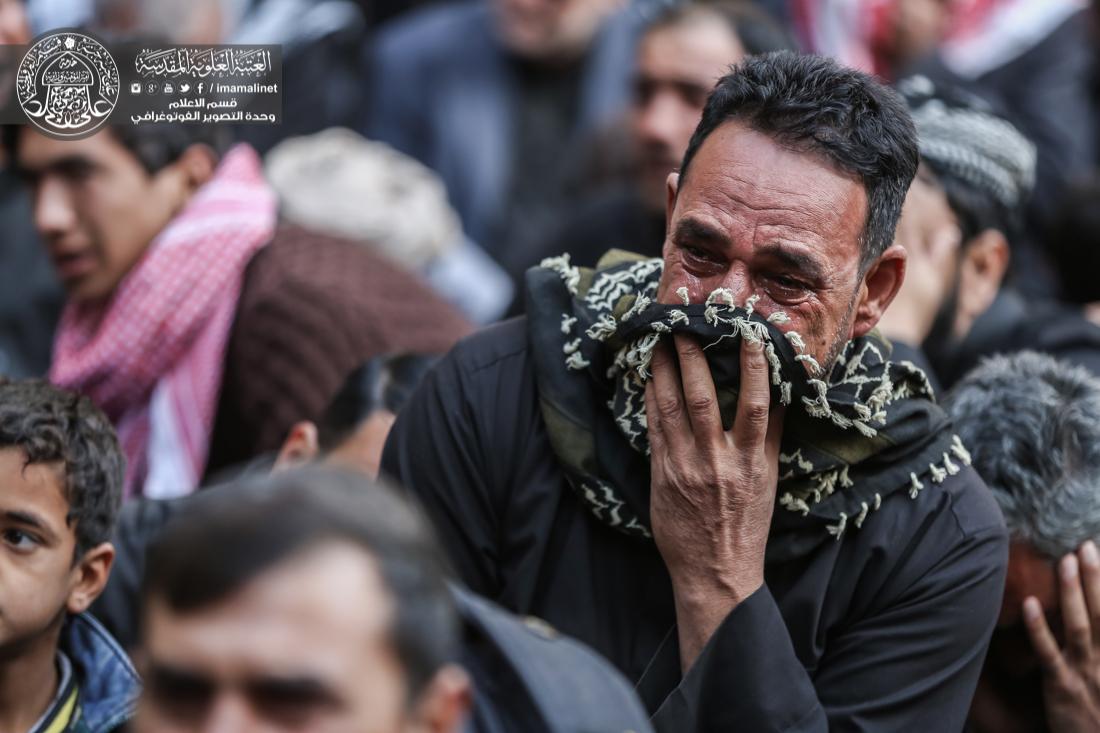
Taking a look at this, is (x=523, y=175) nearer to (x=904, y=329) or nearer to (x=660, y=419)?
(x=904, y=329)

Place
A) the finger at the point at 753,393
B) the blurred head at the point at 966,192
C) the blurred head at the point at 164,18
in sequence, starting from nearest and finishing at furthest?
1. the finger at the point at 753,393
2. the blurred head at the point at 966,192
3. the blurred head at the point at 164,18

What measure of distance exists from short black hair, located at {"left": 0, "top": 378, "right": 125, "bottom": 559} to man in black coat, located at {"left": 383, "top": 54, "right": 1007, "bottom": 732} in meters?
0.57

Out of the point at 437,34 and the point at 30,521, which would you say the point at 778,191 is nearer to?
the point at 30,521

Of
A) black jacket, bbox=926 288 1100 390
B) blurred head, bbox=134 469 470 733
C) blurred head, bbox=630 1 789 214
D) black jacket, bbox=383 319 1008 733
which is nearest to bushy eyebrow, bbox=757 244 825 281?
black jacket, bbox=383 319 1008 733

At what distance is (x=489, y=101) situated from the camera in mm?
6789

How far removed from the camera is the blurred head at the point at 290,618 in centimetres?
183

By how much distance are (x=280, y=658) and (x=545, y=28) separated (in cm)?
524

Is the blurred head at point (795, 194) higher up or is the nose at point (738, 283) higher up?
the blurred head at point (795, 194)

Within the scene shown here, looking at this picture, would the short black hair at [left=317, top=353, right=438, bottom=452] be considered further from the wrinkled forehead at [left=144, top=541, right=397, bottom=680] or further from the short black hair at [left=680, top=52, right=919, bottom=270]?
the wrinkled forehead at [left=144, top=541, right=397, bottom=680]

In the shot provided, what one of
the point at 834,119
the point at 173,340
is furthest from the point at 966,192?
the point at 173,340

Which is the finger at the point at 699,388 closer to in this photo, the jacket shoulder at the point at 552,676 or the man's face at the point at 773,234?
the man's face at the point at 773,234

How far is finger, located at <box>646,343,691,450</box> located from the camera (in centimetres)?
278

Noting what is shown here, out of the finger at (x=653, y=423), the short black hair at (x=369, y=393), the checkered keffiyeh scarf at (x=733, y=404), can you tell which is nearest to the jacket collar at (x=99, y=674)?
the short black hair at (x=369, y=393)

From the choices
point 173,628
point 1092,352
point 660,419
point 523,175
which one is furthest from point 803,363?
point 523,175
